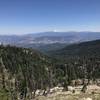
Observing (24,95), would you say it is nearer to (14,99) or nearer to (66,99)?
(14,99)

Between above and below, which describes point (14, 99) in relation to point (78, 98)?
below

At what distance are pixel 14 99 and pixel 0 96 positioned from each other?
3563 cm

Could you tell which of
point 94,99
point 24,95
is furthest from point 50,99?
point 24,95

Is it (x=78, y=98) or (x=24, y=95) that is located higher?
(x=78, y=98)

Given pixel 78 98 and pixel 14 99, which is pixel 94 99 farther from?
pixel 14 99

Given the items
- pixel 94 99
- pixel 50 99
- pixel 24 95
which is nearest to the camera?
pixel 94 99

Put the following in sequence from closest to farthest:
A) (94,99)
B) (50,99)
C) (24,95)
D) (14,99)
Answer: (94,99) < (50,99) < (14,99) < (24,95)

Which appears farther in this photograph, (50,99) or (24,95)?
(24,95)

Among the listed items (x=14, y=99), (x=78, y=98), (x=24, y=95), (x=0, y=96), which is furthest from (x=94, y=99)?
A: (x=24, y=95)

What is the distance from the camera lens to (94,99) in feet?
400

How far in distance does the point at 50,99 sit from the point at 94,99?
2777cm

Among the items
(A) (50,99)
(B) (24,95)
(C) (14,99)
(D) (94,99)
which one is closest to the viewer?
(D) (94,99)

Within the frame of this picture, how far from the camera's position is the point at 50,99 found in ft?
448

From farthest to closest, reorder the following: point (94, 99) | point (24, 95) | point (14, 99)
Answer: point (24, 95)
point (14, 99)
point (94, 99)
